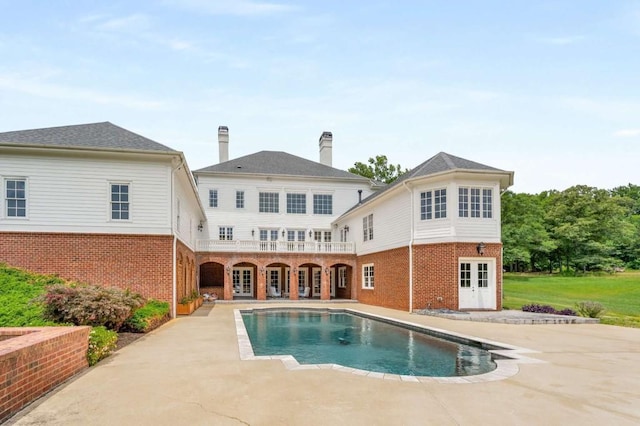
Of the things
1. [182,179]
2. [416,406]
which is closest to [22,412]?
[416,406]

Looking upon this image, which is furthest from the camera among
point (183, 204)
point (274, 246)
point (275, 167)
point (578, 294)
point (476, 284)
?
point (275, 167)

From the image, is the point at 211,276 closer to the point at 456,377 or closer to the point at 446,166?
the point at 446,166

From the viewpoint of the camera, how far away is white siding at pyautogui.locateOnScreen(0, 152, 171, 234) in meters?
14.1

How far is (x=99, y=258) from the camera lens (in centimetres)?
1409

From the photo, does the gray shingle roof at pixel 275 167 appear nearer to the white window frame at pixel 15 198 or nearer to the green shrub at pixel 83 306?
the white window frame at pixel 15 198

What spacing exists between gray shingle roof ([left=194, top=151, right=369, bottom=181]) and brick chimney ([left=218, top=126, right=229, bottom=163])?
1057mm

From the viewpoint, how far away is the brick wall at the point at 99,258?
13.9m

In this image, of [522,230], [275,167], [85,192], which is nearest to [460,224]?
[85,192]

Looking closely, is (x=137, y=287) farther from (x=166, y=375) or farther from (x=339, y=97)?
(x=339, y=97)

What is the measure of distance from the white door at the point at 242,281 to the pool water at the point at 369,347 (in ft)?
39.2

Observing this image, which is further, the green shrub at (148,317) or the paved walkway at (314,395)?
the green shrub at (148,317)

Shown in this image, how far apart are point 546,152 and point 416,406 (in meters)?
21.2

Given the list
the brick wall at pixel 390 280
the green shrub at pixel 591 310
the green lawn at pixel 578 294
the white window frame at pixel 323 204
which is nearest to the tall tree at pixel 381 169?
the white window frame at pixel 323 204

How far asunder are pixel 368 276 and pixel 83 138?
1510 cm
